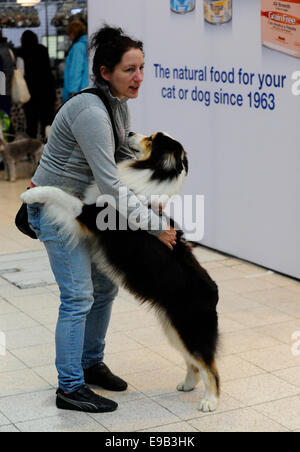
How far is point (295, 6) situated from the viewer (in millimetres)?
4977

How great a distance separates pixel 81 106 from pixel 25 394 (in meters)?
1.43

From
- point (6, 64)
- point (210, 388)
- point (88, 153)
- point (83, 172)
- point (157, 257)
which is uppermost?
point (6, 64)

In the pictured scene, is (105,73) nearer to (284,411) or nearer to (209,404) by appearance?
(209,404)

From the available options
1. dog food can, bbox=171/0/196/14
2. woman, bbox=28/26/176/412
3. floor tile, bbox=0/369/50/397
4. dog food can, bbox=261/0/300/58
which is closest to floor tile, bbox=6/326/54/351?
floor tile, bbox=0/369/50/397

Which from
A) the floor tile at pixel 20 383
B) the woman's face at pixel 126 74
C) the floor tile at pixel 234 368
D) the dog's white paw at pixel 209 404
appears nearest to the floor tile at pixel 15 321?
the floor tile at pixel 20 383

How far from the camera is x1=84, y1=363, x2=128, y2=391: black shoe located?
366 cm

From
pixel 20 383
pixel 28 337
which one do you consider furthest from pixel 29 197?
pixel 28 337

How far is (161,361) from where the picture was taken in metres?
4.02

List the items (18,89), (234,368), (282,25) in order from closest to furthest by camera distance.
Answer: (234,368) → (282,25) → (18,89)

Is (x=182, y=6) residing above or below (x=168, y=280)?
above

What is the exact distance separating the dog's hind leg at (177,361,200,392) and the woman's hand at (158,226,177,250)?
656 mm

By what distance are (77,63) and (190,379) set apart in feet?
17.9

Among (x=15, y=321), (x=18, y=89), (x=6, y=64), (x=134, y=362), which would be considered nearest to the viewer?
(x=134, y=362)
